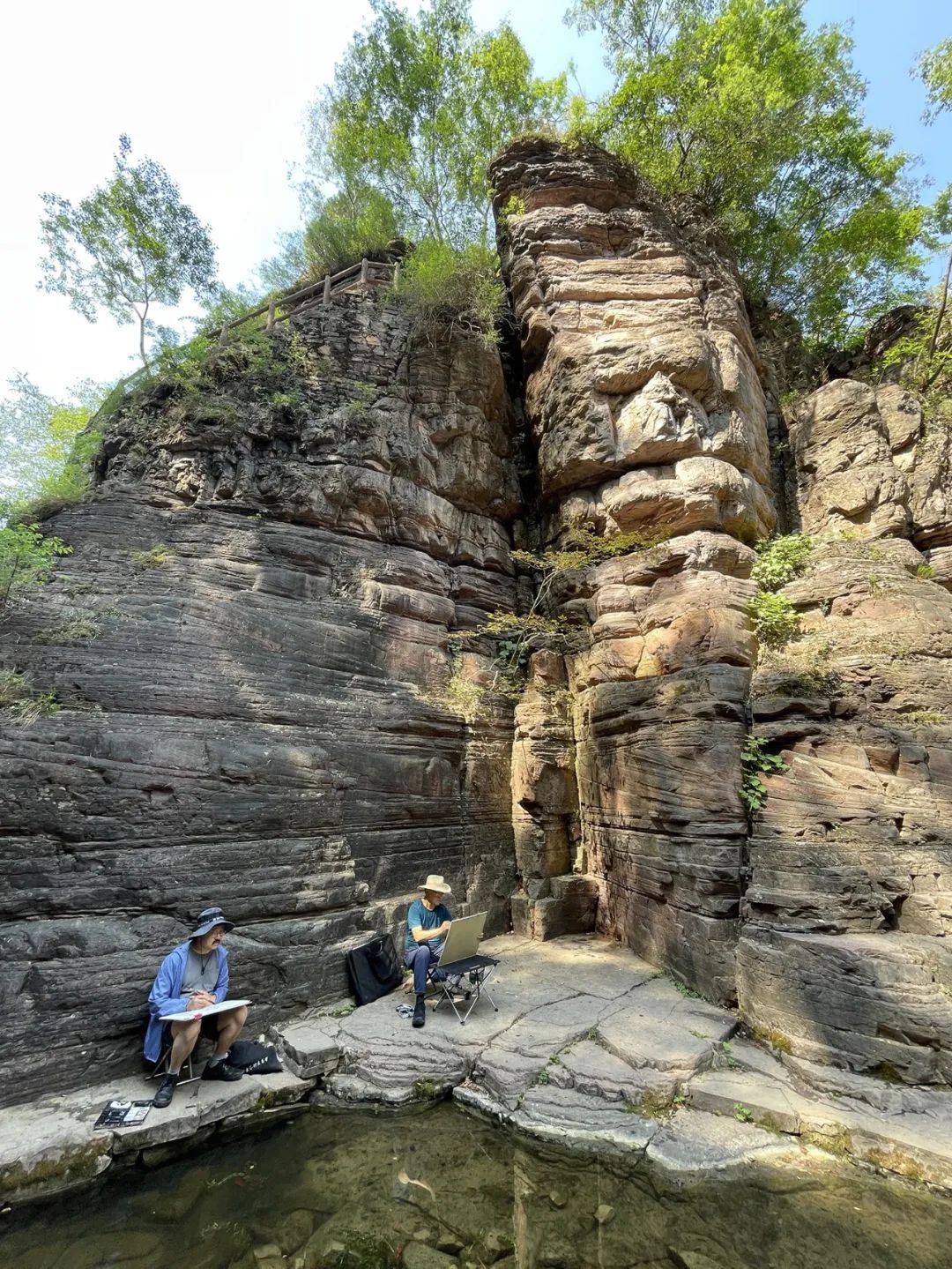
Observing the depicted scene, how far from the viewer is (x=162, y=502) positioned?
8758 mm

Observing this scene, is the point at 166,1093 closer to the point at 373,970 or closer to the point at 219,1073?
the point at 219,1073

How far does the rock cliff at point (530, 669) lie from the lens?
5789mm

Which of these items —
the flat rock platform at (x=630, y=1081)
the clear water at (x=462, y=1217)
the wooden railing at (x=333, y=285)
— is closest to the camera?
the clear water at (x=462, y=1217)

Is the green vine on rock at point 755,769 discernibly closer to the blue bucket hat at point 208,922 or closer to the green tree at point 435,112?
the blue bucket hat at point 208,922

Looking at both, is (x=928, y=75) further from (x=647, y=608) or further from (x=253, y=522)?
(x=253, y=522)

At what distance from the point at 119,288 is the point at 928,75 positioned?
16288 millimetres

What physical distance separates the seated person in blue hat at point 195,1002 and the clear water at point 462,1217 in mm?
725

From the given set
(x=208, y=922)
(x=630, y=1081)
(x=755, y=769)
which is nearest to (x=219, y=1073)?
(x=208, y=922)

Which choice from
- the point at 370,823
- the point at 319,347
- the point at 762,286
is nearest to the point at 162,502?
the point at 319,347

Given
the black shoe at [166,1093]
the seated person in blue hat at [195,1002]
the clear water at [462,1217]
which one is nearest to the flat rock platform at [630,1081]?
the clear water at [462,1217]

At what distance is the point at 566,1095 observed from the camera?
16.3 feet

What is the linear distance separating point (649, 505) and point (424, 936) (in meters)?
7.36

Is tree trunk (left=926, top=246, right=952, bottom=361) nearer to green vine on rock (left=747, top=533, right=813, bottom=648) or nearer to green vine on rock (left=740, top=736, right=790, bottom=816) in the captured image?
green vine on rock (left=747, top=533, right=813, bottom=648)

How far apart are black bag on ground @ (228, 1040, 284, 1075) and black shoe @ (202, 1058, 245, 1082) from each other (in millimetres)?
93
